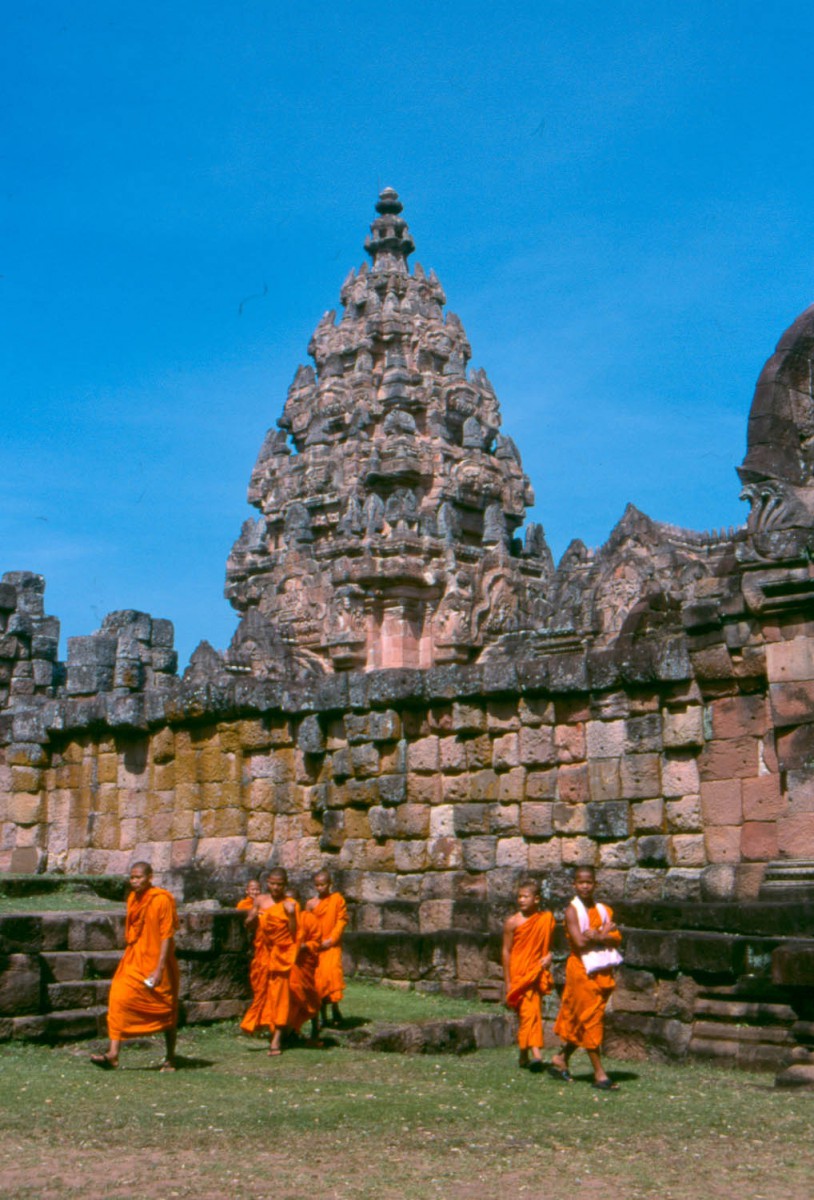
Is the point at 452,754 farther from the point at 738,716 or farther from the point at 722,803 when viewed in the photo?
the point at 738,716

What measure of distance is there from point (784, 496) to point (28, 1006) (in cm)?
635

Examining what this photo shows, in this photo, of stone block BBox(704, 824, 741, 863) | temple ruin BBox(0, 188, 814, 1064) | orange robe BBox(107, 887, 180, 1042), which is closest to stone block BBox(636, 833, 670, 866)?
temple ruin BBox(0, 188, 814, 1064)

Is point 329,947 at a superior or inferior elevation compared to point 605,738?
inferior

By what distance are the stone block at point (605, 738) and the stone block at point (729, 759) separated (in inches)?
34.4

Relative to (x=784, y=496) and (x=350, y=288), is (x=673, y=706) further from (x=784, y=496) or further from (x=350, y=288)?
(x=350, y=288)

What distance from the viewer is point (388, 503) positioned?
36.7m

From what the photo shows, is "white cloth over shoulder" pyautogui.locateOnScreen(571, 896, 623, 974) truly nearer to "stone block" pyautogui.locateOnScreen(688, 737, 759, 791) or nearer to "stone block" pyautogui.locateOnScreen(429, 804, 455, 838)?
"stone block" pyautogui.locateOnScreen(688, 737, 759, 791)

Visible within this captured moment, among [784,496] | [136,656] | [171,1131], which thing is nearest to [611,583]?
[136,656]

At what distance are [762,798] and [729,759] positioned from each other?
449mm

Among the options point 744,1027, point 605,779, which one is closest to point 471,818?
point 605,779

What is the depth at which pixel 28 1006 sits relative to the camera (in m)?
10.3

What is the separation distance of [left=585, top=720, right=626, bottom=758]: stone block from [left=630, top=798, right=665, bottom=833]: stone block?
1.59 feet

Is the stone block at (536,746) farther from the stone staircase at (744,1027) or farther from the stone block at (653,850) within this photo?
the stone staircase at (744,1027)

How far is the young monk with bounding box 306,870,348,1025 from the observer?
11.0m
